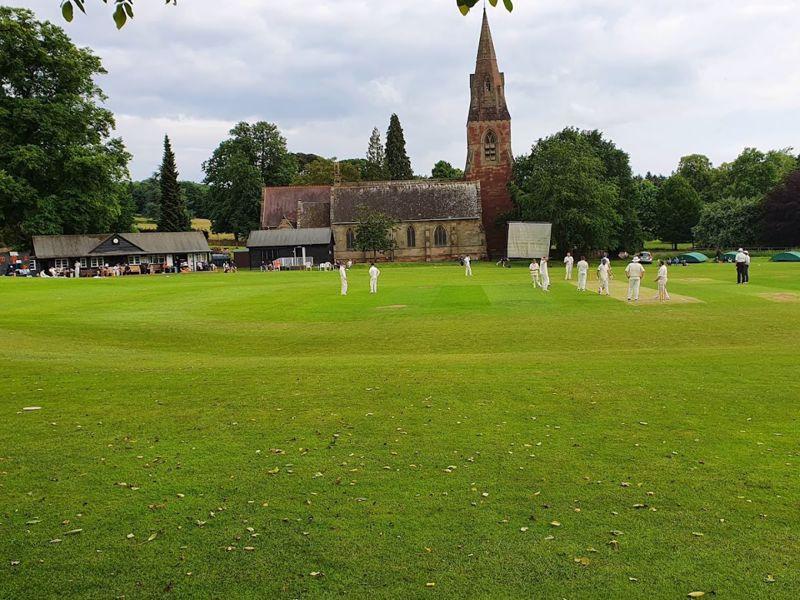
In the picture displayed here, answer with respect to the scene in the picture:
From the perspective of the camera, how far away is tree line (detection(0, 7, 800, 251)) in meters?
59.2

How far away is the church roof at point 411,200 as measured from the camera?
93.4 metres

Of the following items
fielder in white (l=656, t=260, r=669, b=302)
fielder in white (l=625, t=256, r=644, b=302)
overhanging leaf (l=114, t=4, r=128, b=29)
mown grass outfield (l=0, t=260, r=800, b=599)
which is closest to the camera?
mown grass outfield (l=0, t=260, r=800, b=599)

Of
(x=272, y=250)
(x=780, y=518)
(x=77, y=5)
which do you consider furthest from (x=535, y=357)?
(x=272, y=250)

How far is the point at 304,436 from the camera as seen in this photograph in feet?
29.5

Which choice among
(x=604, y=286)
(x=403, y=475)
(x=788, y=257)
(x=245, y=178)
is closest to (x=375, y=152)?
(x=245, y=178)

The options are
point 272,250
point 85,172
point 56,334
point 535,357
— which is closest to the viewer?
point 535,357

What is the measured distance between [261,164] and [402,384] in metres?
99.4

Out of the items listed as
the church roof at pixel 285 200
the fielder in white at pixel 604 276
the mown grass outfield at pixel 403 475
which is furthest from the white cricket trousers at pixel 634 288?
the church roof at pixel 285 200

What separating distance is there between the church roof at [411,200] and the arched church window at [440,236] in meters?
1.56

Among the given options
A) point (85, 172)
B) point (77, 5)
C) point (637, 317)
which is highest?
point (85, 172)

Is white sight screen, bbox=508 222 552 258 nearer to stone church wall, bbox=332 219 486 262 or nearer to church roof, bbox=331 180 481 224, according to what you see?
stone church wall, bbox=332 219 486 262

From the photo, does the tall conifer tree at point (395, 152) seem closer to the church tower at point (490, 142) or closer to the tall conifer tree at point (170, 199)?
the church tower at point (490, 142)

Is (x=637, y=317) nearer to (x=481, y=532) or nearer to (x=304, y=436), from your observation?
(x=304, y=436)

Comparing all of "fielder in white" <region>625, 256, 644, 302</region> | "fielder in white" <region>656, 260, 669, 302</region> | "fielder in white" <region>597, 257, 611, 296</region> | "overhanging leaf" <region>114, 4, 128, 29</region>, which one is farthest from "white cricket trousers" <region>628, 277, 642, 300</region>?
"overhanging leaf" <region>114, 4, 128, 29</region>
